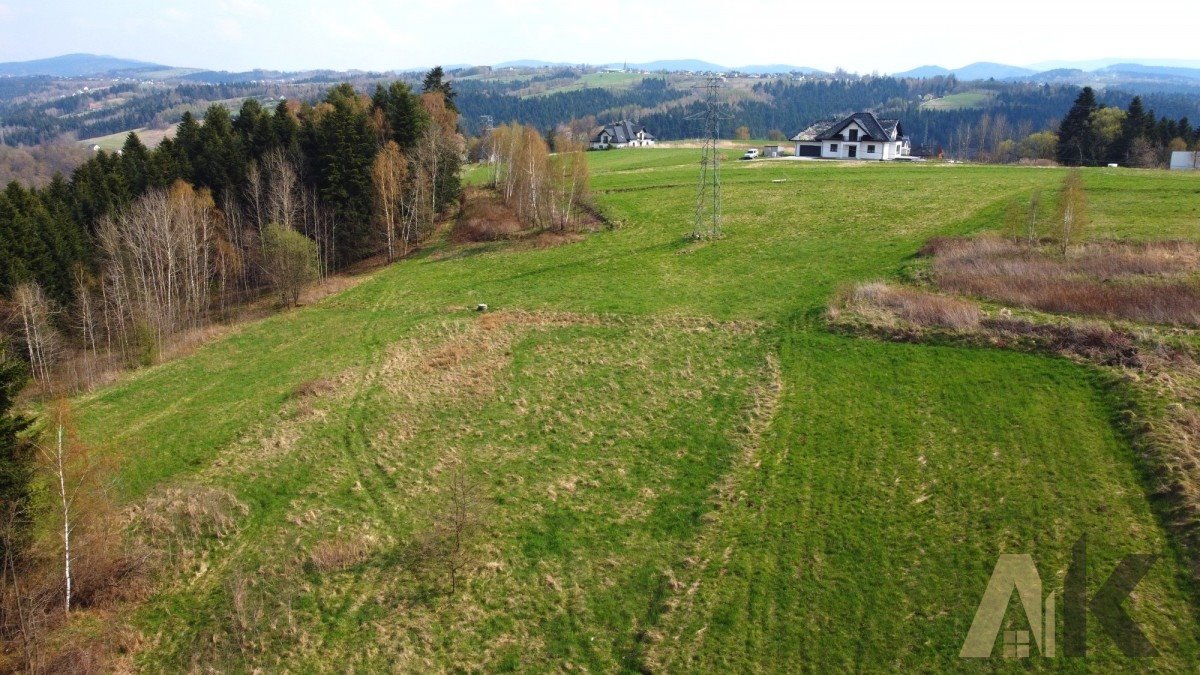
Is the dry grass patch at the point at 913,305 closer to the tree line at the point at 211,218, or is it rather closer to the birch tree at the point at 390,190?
the tree line at the point at 211,218

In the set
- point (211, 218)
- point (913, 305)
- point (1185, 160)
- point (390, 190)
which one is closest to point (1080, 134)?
point (1185, 160)

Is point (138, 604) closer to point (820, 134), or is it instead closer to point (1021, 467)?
point (1021, 467)

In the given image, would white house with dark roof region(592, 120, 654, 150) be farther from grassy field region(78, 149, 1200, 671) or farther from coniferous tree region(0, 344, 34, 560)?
coniferous tree region(0, 344, 34, 560)

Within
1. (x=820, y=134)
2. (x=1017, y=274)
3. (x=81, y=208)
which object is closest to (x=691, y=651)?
(x=1017, y=274)

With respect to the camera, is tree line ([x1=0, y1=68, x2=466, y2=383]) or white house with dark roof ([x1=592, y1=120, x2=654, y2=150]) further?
white house with dark roof ([x1=592, y1=120, x2=654, y2=150])

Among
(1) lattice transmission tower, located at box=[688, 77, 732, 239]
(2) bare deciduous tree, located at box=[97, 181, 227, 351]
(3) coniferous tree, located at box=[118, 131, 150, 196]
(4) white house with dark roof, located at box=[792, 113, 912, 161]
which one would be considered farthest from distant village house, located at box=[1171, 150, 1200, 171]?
(3) coniferous tree, located at box=[118, 131, 150, 196]

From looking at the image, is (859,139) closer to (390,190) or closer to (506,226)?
(506,226)

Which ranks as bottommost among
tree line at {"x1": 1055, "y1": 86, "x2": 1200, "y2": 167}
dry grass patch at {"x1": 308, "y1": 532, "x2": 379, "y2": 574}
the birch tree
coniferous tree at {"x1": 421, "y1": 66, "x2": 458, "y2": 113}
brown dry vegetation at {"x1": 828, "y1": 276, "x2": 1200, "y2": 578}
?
dry grass patch at {"x1": 308, "y1": 532, "x2": 379, "y2": 574}

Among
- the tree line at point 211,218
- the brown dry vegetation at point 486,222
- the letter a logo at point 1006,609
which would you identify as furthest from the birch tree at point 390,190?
the letter a logo at point 1006,609
